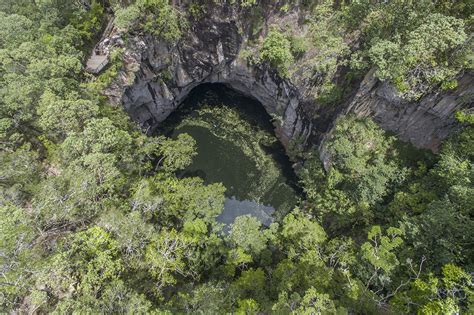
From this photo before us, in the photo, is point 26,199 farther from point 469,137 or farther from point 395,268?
point 469,137

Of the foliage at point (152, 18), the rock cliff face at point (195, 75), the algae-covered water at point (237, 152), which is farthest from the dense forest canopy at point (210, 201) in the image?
the algae-covered water at point (237, 152)

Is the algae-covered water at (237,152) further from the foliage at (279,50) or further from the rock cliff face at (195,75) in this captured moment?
the foliage at (279,50)

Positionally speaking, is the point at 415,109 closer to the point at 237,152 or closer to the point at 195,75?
the point at 237,152

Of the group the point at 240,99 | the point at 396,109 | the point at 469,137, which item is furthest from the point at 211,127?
the point at 469,137

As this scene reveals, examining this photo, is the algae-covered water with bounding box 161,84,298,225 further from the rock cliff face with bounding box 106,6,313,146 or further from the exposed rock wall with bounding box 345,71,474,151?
the exposed rock wall with bounding box 345,71,474,151

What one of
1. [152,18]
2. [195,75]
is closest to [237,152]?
[195,75]

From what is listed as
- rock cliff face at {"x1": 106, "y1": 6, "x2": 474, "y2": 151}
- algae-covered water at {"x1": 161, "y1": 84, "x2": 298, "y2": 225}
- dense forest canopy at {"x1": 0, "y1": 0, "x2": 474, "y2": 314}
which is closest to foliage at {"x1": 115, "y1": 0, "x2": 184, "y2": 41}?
dense forest canopy at {"x1": 0, "y1": 0, "x2": 474, "y2": 314}
